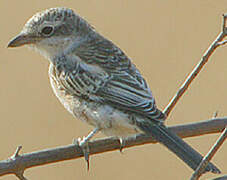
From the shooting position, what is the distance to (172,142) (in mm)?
3537

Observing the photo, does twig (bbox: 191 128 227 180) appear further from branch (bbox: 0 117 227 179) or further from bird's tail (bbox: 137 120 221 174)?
branch (bbox: 0 117 227 179)

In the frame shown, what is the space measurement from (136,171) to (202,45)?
168 cm

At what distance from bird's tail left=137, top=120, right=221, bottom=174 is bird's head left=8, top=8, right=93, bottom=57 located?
98 cm

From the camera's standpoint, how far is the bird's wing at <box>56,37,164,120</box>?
3744 millimetres

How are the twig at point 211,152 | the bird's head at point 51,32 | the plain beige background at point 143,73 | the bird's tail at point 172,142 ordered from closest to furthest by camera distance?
the twig at point 211,152, the bird's tail at point 172,142, the bird's head at point 51,32, the plain beige background at point 143,73

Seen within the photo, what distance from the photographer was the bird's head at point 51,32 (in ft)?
13.5

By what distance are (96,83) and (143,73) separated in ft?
6.61

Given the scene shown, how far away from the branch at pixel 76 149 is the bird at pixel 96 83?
80mm

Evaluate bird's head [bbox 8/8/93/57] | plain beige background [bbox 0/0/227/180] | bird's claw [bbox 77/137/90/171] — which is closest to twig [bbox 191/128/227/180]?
bird's claw [bbox 77/137/90/171]

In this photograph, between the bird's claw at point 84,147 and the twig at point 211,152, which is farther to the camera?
the bird's claw at point 84,147

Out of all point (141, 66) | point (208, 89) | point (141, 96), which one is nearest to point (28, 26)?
point (141, 96)

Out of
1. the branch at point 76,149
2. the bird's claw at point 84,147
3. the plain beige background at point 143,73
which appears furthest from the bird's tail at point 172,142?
the plain beige background at point 143,73

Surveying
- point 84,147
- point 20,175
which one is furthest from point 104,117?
point 20,175

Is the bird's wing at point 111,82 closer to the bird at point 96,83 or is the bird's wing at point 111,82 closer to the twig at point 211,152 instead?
the bird at point 96,83
